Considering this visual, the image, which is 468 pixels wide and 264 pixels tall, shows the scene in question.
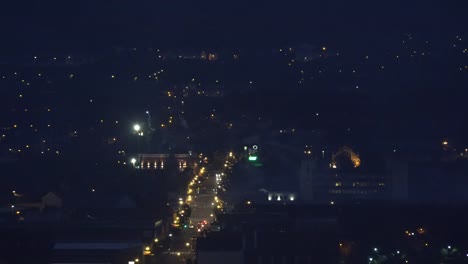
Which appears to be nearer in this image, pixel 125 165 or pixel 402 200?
pixel 402 200

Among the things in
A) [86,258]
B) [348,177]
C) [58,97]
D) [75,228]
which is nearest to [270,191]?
[348,177]

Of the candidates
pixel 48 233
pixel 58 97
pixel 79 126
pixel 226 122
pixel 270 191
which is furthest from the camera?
pixel 58 97

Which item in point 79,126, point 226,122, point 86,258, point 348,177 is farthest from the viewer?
point 79,126

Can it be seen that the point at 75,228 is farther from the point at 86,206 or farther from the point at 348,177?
the point at 348,177

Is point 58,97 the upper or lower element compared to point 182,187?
upper

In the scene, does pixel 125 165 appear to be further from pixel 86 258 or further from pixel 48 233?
pixel 86 258

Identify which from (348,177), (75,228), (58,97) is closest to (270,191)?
(348,177)

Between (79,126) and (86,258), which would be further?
(79,126)

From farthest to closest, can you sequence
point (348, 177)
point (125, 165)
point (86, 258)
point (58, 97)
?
point (58, 97), point (125, 165), point (348, 177), point (86, 258)

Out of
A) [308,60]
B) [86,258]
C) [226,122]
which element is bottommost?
[86,258]
